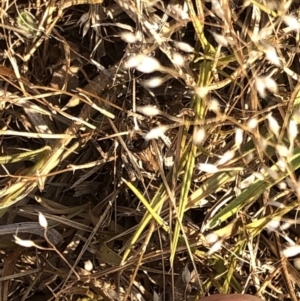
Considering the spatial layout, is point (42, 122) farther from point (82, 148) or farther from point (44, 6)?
point (44, 6)

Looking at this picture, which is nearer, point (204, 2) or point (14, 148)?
point (204, 2)

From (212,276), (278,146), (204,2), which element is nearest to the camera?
(278,146)

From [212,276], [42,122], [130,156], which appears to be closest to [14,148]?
[42,122]

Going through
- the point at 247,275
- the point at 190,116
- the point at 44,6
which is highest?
the point at 44,6

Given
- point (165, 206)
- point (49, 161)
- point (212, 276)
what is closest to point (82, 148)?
point (49, 161)

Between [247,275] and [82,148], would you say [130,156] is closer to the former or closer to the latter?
[82,148]

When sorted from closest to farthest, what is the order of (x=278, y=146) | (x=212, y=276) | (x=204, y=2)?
(x=278, y=146) → (x=204, y=2) → (x=212, y=276)

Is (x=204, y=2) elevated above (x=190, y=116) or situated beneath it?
elevated above
